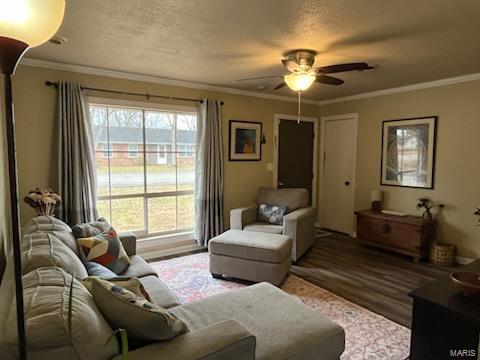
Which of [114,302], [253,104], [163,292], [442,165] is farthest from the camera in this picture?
[253,104]

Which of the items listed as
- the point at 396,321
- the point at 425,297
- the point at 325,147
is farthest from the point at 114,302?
the point at 325,147

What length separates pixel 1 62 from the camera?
33.5 inches

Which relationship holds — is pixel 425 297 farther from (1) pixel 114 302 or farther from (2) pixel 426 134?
(2) pixel 426 134

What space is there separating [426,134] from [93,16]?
4.12 metres

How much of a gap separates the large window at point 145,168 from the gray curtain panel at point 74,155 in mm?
257

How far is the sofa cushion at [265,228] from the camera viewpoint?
3.92m

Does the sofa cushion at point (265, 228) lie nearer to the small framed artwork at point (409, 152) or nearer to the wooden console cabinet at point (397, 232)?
the wooden console cabinet at point (397, 232)

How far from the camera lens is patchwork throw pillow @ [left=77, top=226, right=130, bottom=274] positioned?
2330 millimetres

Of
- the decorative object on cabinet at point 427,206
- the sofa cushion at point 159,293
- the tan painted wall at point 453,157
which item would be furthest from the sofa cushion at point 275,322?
the tan painted wall at point 453,157

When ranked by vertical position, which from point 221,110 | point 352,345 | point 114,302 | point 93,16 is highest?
point 93,16

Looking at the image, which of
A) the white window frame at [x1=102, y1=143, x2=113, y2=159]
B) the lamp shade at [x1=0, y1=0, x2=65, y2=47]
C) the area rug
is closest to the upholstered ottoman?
the area rug

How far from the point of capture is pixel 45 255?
1.55 meters

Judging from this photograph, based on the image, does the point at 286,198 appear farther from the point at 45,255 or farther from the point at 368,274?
the point at 45,255

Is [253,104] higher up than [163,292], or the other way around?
[253,104]
